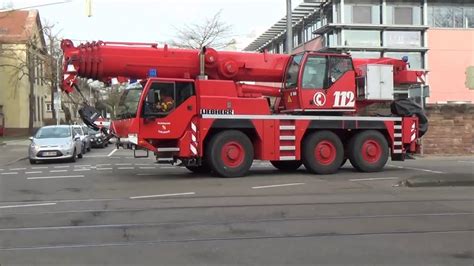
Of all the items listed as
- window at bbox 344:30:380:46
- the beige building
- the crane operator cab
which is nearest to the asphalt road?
the crane operator cab

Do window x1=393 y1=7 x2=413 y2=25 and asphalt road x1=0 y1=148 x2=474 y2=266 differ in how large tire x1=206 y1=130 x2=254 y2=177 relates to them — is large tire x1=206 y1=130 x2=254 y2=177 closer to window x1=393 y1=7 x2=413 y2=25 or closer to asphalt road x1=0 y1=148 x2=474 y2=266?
asphalt road x1=0 y1=148 x2=474 y2=266

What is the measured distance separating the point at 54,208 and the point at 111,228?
2.51 metres

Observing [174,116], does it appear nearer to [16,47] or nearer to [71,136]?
[71,136]

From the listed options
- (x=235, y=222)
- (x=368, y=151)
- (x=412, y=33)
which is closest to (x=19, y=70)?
(x=412, y=33)

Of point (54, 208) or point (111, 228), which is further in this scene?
point (54, 208)

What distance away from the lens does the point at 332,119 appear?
16.4 metres

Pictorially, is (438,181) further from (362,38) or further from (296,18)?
(296,18)

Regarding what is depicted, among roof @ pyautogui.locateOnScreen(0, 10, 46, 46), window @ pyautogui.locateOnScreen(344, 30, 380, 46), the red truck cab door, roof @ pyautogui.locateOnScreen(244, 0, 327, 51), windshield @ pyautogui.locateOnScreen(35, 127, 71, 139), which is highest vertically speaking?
roof @ pyautogui.locateOnScreen(0, 10, 46, 46)

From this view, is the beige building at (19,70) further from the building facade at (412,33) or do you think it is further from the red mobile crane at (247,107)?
the red mobile crane at (247,107)

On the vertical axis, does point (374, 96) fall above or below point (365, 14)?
below

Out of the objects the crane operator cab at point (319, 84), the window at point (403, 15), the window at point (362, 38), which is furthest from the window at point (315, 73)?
the window at point (403, 15)

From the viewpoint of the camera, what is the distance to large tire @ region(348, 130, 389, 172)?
668 inches

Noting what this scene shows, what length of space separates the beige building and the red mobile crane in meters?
39.2

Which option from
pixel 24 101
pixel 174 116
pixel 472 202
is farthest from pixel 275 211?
pixel 24 101
